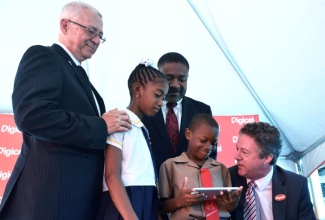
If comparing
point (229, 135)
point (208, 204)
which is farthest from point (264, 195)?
point (229, 135)

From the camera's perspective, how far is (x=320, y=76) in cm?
335

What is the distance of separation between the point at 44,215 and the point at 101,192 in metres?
0.30

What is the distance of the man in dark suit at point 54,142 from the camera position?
4.28 feet

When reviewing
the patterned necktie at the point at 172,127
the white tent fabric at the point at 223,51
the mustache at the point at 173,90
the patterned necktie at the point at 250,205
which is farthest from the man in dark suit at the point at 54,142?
the white tent fabric at the point at 223,51

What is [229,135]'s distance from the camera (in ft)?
14.6

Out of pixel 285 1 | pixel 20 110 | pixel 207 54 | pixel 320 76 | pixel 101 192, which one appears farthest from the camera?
pixel 207 54

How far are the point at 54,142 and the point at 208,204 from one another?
35.3 inches

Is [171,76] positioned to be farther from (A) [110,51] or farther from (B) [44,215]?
(A) [110,51]

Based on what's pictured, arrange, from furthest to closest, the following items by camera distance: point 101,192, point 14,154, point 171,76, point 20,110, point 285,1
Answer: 1. point 14,154
2. point 285,1
3. point 171,76
4. point 101,192
5. point 20,110

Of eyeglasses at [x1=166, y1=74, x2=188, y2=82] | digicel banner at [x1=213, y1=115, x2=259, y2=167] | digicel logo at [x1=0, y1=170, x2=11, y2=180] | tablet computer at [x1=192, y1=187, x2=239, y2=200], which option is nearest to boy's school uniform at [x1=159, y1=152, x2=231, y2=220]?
tablet computer at [x1=192, y1=187, x2=239, y2=200]

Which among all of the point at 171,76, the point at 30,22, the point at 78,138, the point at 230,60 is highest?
the point at 30,22

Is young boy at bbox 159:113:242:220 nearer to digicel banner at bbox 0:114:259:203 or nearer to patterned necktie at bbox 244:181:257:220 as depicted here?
patterned necktie at bbox 244:181:257:220

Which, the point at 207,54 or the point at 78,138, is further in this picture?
the point at 207,54

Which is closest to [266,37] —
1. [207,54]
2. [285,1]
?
[285,1]
